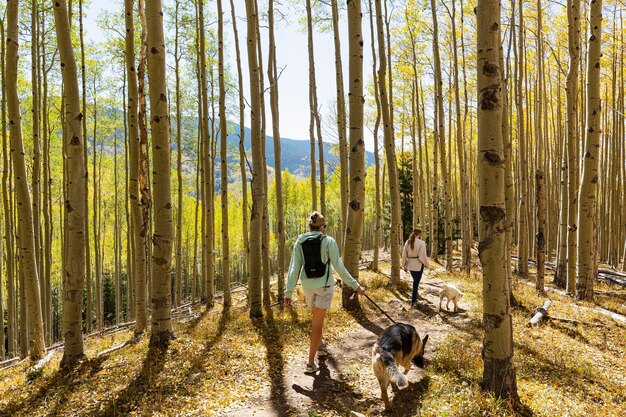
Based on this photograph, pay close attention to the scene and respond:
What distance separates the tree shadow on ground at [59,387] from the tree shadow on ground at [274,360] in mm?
2256

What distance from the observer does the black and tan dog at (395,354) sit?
12.3 feet

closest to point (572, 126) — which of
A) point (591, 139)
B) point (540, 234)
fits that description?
point (591, 139)

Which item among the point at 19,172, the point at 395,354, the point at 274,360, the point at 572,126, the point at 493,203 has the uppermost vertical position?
the point at 572,126

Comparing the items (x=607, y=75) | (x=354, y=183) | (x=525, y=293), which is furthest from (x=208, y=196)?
(x=607, y=75)

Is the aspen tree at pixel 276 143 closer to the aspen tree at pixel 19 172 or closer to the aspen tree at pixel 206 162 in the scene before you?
the aspen tree at pixel 206 162

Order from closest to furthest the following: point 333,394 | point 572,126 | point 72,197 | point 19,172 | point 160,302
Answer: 1. point 333,394
2. point 72,197
3. point 160,302
4. point 19,172
5. point 572,126

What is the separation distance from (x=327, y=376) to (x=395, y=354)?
107cm

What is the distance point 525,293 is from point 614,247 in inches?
411

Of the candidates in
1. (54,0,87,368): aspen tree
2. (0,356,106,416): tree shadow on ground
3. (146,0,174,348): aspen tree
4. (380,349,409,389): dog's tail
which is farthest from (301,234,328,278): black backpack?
(54,0,87,368): aspen tree

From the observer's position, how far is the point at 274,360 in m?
5.31

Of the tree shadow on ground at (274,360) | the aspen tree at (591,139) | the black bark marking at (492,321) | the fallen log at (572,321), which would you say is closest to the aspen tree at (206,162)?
the tree shadow on ground at (274,360)

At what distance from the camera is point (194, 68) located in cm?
1396

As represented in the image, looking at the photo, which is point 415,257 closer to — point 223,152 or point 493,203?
point 493,203

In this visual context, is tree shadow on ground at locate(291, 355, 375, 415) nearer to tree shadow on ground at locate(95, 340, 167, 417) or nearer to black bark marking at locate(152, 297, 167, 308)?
tree shadow on ground at locate(95, 340, 167, 417)
